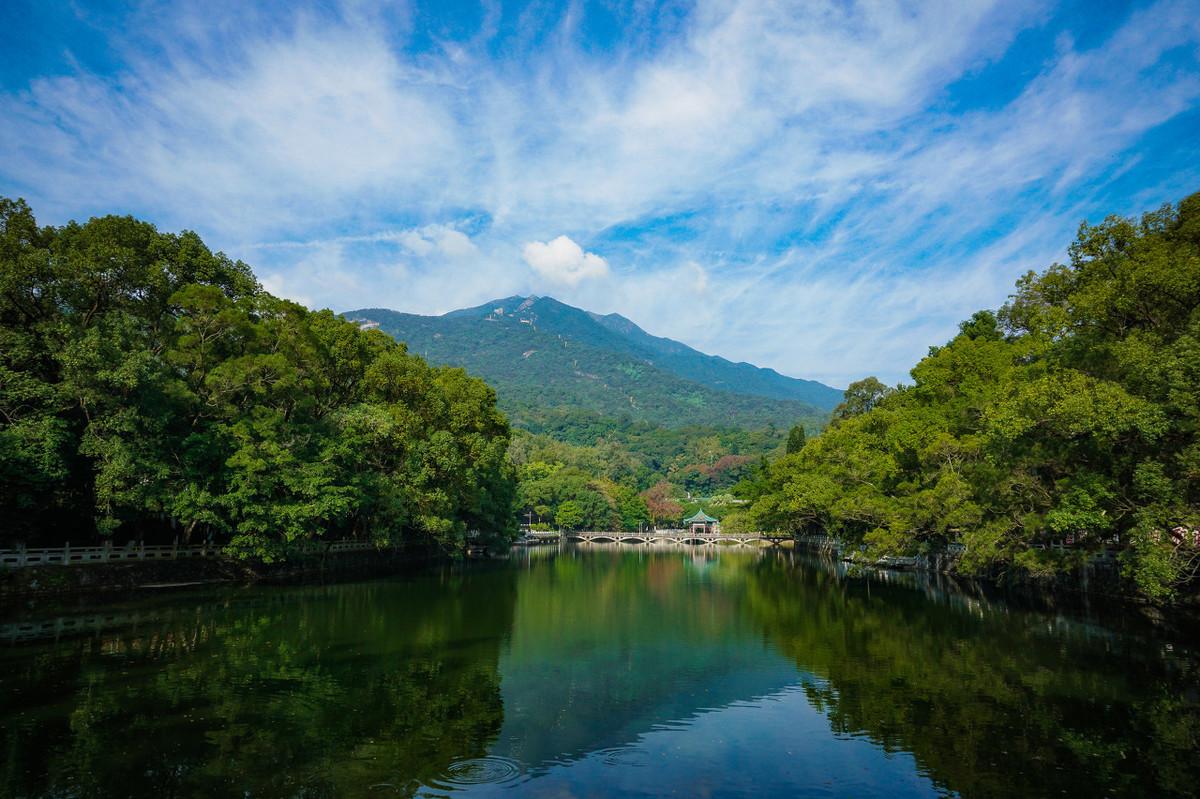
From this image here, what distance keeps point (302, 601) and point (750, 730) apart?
2168 cm

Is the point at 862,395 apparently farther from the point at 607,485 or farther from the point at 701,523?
the point at 607,485

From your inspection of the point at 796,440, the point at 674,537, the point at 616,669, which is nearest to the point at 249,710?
the point at 616,669

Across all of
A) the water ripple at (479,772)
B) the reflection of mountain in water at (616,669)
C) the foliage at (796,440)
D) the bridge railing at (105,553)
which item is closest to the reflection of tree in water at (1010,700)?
the reflection of mountain in water at (616,669)

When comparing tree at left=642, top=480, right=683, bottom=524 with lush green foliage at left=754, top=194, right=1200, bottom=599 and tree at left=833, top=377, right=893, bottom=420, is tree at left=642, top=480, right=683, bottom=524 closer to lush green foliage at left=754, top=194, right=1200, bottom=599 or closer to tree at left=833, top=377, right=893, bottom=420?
tree at left=833, top=377, right=893, bottom=420

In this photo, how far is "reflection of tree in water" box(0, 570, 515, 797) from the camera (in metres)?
9.91

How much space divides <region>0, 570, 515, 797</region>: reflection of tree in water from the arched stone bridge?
98.3 metres

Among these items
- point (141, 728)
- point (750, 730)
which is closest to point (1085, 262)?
point (750, 730)

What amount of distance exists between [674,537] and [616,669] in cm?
10576

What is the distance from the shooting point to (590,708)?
14.4 m

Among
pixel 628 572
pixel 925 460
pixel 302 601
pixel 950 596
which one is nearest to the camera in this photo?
pixel 302 601

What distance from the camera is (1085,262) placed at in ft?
79.7

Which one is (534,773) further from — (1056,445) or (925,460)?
(925,460)

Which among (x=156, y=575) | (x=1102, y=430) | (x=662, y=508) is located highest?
(x=1102, y=430)

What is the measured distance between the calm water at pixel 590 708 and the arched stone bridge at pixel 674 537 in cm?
9300
